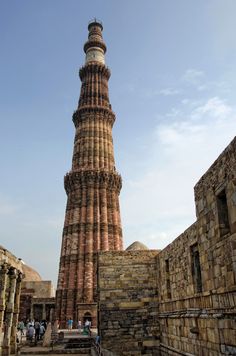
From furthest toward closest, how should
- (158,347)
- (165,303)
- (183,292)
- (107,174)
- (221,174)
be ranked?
(107,174)
(158,347)
(165,303)
(183,292)
(221,174)

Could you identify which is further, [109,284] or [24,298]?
[24,298]

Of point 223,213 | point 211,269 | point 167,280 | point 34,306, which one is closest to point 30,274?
point 34,306

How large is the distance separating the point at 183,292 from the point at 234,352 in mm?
3913

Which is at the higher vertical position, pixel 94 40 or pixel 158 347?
pixel 94 40

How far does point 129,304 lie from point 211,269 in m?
8.26

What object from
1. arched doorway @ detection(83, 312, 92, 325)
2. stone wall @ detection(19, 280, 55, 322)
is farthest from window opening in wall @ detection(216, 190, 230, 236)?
stone wall @ detection(19, 280, 55, 322)

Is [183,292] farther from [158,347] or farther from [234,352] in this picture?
[158,347]

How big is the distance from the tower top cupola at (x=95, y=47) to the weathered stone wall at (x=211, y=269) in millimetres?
27781

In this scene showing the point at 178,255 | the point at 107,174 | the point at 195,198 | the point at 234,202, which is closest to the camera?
the point at 234,202

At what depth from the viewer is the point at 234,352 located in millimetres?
6012

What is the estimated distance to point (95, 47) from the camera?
1375 inches

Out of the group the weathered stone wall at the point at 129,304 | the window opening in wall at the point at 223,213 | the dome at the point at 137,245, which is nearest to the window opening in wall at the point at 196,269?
the window opening in wall at the point at 223,213

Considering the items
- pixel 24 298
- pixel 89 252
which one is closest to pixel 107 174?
pixel 89 252

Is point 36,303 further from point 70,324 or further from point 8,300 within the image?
point 8,300
